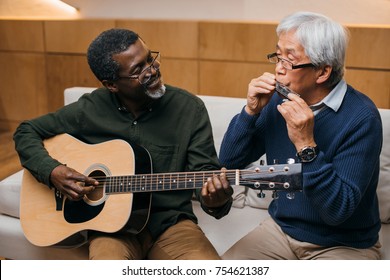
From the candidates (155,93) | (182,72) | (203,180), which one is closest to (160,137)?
(155,93)

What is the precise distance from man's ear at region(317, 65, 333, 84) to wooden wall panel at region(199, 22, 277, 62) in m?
2.10

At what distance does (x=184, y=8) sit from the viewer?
163 inches

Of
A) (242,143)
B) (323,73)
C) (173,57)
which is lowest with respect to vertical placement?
(173,57)

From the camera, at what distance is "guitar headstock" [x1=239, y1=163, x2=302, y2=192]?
5.15 ft

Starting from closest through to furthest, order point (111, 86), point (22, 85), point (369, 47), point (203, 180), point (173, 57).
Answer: point (203, 180), point (111, 86), point (369, 47), point (173, 57), point (22, 85)

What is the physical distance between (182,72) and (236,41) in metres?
0.50

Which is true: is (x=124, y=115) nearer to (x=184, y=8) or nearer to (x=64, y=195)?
(x=64, y=195)

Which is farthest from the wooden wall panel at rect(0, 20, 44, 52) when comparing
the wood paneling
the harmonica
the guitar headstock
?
the guitar headstock

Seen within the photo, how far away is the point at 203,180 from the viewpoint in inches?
67.7

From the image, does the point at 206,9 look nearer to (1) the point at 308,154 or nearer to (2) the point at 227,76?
(2) the point at 227,76

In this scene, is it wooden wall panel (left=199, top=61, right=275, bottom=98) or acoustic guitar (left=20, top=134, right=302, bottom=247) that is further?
wooden wall panel (left=199, top=61, right=275, bottom=98)

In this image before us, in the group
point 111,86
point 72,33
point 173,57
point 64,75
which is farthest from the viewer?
point 64,75

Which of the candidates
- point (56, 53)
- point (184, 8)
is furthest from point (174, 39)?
point (56, 53)

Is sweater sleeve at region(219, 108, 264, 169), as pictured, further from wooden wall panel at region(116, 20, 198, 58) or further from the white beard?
wooden wall panel at region(116, 20, 198, 58)
